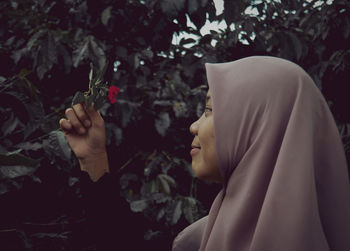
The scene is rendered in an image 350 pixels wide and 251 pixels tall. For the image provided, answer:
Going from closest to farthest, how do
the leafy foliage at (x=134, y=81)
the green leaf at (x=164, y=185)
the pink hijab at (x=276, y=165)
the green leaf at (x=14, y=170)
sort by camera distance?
the pink hijab at (x=276, y=165) < the green leaf at (x=14, y=170) < the leafy foliage at (x=134, y=81) < the green leaf at (x=164, y=185)

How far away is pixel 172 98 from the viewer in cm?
211

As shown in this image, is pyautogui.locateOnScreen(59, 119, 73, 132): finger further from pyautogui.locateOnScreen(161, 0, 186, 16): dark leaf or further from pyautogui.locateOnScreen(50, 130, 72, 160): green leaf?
pyautogui.locateOnScreen(161, 0, 186, 16): dark leaf

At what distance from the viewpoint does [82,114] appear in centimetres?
118

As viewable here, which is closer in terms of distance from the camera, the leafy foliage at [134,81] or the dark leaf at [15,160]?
the dark leaf at [15,160]

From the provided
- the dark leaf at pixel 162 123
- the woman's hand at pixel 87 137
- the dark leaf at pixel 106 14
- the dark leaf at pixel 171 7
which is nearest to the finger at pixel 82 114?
the woman's hand at pixel 87 137

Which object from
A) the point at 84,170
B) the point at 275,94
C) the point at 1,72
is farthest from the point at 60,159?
the point at 275,94

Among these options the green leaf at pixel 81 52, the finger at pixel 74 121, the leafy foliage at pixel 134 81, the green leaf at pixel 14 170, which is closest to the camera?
the green leaf at pixel 14 170

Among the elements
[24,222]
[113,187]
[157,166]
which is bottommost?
[157,166]

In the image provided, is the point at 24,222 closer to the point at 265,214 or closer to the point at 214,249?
the point at 214,249

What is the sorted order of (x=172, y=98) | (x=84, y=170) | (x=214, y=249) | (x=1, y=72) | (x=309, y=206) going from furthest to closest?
(x=172, y=98)
(x=1, y=72)
(x=84, y=170)
(x=214, y=249)
(x=309, y=206)

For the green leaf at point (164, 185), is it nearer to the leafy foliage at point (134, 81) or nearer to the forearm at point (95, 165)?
the leafy foliage at point (134, 81)

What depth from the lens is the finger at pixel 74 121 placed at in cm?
116

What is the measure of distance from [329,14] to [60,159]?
4.31 ft

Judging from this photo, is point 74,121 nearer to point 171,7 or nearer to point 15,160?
point 15,160
